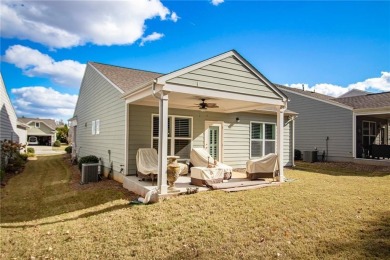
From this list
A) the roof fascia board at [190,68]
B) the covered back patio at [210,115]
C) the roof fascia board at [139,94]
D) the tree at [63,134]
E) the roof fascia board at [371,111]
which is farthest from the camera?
the tree at [63,134]

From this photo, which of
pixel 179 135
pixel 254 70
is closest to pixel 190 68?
pixel 254 70

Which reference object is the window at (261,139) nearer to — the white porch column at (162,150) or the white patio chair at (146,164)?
the white patio chair at (146,164)

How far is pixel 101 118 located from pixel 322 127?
14.0 meters

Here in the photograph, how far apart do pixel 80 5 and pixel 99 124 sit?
16.5 feet

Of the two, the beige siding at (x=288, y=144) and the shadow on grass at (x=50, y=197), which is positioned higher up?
the beige siding at (x=288, y=144)

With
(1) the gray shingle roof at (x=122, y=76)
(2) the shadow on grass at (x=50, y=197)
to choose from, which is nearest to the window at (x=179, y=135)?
(1) the gray shingle roof at (x=122, y=76)

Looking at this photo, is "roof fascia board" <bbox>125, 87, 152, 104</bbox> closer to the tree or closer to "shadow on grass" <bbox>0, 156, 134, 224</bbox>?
"shadow on grass" <bbox>0, 156, 134, 224</bbox>

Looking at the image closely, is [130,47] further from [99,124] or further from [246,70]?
[246,70]

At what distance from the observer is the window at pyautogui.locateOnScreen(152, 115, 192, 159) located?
9.52 metres

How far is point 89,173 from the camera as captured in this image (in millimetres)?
9148

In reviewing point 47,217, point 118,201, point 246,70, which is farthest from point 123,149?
point 246,70

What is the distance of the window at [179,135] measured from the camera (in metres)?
9.52

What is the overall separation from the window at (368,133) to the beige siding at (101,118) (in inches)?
610

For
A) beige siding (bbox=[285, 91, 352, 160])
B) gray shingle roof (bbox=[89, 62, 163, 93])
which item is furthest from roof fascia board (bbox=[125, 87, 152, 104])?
beige siding (bbox=[285, 91, 352, 160])
